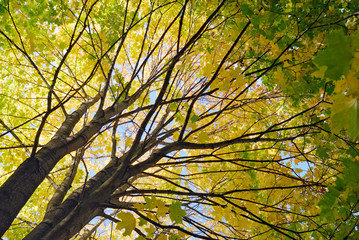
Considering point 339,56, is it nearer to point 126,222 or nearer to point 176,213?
point 176,213

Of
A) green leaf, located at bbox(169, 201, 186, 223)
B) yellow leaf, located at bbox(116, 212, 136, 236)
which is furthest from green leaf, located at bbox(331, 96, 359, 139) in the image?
yellow leaf, located at bbox(116, 212, 136, 236)

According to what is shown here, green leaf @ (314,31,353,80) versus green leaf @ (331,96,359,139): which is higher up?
green leaf @ (314,31,353,80)

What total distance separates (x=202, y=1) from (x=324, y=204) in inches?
83.7

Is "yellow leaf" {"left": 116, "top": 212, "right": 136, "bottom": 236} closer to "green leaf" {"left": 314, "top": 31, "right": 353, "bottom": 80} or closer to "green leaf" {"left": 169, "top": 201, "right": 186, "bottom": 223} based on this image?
"green leaf" {"left": 169, "top": 201, "right": 186, "bottom": 223}

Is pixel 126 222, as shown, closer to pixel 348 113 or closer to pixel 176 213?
pixel 176 213

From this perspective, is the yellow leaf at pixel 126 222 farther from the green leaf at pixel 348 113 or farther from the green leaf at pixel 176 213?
the green leaf at pixel 348 113

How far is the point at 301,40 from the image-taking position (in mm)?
1586

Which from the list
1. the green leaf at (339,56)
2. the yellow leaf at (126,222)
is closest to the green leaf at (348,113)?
the green leaf at (339,56)

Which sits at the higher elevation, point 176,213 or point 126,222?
point 176,213

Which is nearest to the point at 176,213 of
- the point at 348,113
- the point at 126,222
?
the point at 126,222

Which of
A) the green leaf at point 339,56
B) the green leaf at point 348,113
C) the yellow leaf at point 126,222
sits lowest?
the yellow leaf at point 126,222

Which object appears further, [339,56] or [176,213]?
[176,213]

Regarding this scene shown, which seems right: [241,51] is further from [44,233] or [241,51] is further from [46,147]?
[44,233]

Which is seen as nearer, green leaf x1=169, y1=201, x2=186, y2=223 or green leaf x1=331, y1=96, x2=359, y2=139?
green leaf x1=331, y1=96, x2=359, y2=139
